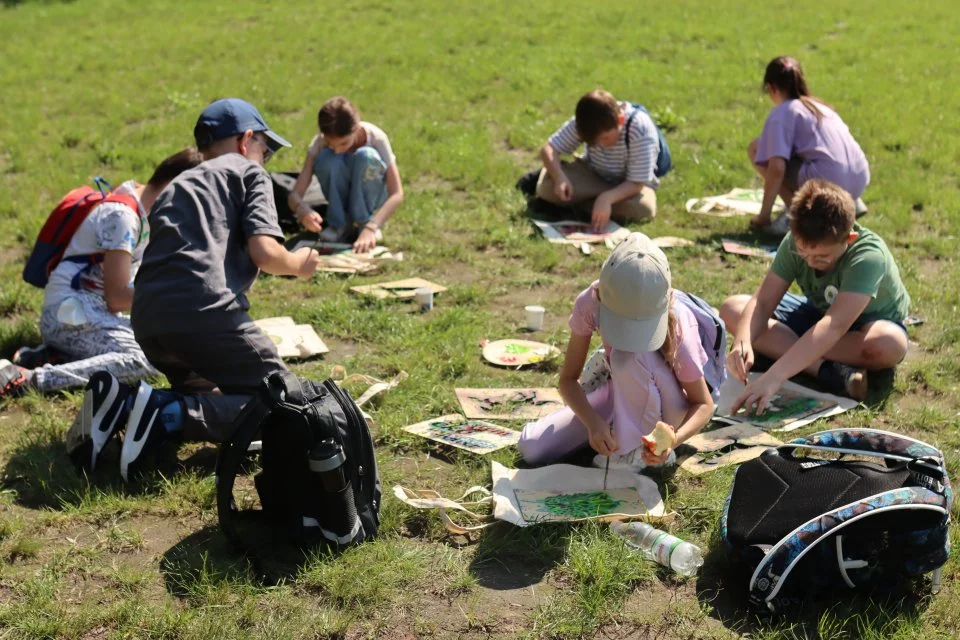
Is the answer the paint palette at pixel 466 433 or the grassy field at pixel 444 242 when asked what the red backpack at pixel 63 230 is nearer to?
the grassy field at pixel 444 242

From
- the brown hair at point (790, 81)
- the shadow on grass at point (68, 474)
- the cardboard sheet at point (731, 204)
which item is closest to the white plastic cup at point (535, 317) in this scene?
the shadow on grass at point (68, 474)

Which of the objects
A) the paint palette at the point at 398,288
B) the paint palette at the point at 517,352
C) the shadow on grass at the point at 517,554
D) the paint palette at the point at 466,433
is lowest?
the shadow on grass at the point at 517,554

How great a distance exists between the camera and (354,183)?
20.9 ft

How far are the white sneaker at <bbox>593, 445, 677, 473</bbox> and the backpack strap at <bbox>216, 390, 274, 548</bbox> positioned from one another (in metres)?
1.27

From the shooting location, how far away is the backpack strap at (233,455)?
293 cm

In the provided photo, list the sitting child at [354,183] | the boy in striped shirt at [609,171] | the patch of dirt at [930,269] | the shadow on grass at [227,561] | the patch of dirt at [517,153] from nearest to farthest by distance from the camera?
the shadow on grass at [227,561] → the patch of dirt at [930,269] → the sitting child at [354,183] → the boy in striped shirt at [609,171] → the patch of dirt at [517,153]

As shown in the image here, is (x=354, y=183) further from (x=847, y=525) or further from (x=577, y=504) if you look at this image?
(x=847, y=525)

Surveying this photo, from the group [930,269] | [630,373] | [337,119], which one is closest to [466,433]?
[630,373]

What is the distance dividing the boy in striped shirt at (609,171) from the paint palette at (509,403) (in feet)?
8.11

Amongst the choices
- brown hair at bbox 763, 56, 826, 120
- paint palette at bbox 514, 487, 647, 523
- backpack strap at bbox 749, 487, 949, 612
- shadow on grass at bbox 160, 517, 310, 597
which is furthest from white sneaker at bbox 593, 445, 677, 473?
brown hair at bbox 763, 56, 826, 120

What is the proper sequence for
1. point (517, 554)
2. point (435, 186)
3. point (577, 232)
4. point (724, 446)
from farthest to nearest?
point (435, 186)
point (577, 232)
point (724, 446)
point (517, 554)

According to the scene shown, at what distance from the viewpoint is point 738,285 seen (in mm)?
5590

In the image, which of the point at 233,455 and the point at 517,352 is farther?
the point at 517,352

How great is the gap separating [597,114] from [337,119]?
1.58 meters
